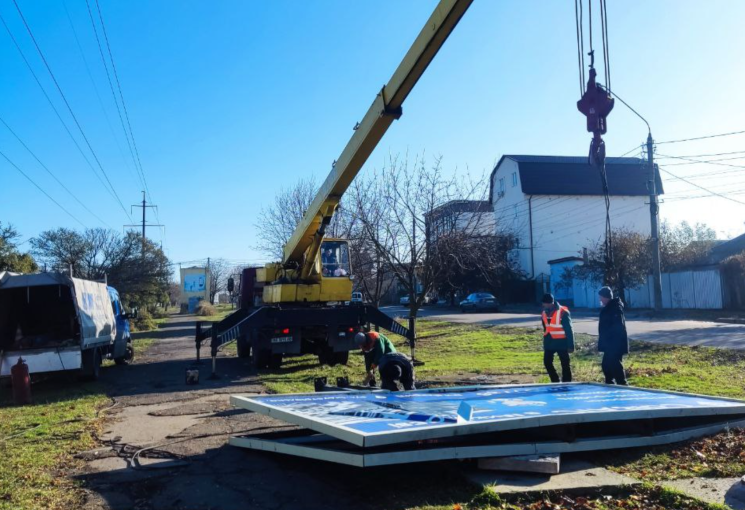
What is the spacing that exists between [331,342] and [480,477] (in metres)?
8.90

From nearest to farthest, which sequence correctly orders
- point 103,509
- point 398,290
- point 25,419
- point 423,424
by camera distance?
point 103,509 < point 423,424 < point 25,419 < point 398,290

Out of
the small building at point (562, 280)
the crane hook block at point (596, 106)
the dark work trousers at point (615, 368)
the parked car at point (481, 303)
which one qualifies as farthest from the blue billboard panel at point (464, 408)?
the small building at point (562, 280)

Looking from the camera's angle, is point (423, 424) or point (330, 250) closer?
point (423, 424)

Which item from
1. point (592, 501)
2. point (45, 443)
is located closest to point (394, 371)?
point (592, 501)

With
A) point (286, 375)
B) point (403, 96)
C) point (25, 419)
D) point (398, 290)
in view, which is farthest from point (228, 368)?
point (398, 290)

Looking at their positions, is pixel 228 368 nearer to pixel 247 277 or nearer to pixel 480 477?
pixel 247 277

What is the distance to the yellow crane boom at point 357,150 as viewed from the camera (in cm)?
833

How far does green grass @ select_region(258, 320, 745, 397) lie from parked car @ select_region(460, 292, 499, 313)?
18959 millimetres

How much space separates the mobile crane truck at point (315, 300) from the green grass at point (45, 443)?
3271 mm

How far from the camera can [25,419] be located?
30.0 ft

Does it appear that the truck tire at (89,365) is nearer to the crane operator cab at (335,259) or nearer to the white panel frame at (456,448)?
the crane operator cab at (335,259)

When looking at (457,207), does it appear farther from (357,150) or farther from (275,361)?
(357,150)

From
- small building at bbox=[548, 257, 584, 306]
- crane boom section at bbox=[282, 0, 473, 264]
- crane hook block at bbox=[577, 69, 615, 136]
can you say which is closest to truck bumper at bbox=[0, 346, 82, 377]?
crane boom section at bbox=[282, 0, 473, 264]

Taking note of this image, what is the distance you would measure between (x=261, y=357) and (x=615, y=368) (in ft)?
27.3
